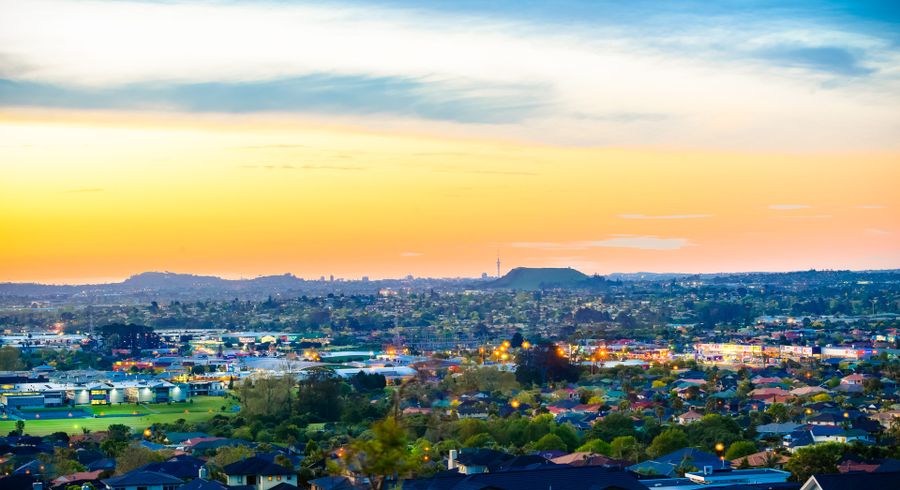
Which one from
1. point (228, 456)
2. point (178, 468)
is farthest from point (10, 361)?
point (178, 468)

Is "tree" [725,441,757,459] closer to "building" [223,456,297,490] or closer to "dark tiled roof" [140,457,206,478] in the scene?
"building" [223,456,297,490]

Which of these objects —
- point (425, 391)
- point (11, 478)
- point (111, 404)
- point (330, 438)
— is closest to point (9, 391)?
point (111, 404)

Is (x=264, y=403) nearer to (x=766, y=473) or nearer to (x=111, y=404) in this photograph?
(x=111, y=404)

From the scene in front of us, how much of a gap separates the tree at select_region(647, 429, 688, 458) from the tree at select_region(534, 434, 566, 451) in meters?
2.89

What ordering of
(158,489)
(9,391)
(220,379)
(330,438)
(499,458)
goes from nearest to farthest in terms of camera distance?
1. (158,489)
2. (499,458)
3. (330,438)
4. (9,391)
5. (220,379)

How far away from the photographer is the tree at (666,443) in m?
41.3

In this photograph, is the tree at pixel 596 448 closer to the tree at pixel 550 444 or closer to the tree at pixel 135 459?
the tree at pixel 550 444

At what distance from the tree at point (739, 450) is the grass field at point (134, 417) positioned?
27.1 meters

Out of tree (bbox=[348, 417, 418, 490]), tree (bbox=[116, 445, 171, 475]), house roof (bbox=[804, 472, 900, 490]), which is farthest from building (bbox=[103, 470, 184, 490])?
house roof (bbox=[804, 472, 900, 490])

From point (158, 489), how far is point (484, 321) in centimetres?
15069

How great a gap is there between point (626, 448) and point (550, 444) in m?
2.46

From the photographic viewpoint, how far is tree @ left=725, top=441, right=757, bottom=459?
40.6 metres

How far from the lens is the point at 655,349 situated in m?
112

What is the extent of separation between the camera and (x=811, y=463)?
108 ft
